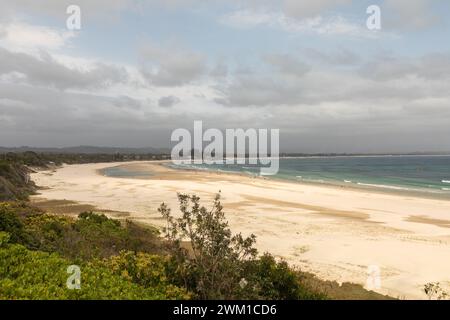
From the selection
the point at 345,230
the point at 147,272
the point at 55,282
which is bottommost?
the point at 345,230

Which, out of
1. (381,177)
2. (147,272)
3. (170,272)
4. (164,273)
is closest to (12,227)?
(147,272)

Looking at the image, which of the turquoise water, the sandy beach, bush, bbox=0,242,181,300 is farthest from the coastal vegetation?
the turquoise water

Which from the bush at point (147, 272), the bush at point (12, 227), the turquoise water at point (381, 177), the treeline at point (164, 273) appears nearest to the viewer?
the treeline at point (164, 273)

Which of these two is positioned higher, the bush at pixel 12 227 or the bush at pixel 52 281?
the bush at pixel 12 227

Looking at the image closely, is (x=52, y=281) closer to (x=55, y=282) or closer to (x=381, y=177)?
(x=55, y=282)

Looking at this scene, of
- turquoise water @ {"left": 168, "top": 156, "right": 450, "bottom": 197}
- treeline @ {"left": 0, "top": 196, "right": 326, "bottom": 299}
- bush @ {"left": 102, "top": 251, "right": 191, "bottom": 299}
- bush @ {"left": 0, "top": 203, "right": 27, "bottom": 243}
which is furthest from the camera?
turquoise water @ {"left": 168, "top": 156, "right": 450, "bottom": 197}

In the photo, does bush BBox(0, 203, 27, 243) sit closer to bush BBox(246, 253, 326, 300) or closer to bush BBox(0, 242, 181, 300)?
bush BBox(0, 242, 181, 300)

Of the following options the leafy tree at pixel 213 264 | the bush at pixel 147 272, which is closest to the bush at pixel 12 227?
the bush at pixel 147 272

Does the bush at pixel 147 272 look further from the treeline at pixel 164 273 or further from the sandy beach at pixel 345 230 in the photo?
the sandy beach at pixel 345 230

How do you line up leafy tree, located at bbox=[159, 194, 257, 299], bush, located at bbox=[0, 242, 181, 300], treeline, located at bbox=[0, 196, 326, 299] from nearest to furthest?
bush, located at bbox=[0, 242, 181, 300] → treeline, located at bbox=[0, 196, 326, 299] → leafy tree, located at bbox=[159, 194, 257, 299]

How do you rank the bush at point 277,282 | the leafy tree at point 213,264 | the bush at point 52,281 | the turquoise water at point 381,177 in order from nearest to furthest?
the bush at point 52,281, the leafy tree at point 213,264, the bush at point 277,282, the turquoise water at point 381,177
